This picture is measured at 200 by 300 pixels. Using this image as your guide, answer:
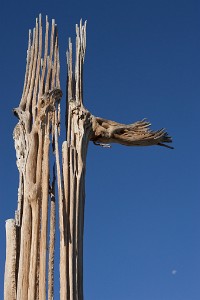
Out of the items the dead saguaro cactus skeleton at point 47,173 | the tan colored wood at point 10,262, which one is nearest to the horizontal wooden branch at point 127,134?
the dead saguaro cactus skeleton at point 47,173

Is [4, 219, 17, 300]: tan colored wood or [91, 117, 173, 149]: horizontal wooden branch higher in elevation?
[91, 117, 173, 149]: horizontal wooden branch

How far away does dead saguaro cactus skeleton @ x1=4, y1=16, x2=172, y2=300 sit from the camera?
5398mm

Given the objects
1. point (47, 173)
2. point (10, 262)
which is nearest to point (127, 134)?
point (47, 173)

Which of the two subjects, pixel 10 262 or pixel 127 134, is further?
pixel 127 134

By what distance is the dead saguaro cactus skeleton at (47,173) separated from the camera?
17.7 ft

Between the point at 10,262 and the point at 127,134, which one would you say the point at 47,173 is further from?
the point at 127,134

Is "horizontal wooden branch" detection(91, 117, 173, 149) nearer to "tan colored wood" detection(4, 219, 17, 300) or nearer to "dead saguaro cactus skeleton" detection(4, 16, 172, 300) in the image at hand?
"dead saguaro cactus skeleton" detection(4, 16, 172, 300)

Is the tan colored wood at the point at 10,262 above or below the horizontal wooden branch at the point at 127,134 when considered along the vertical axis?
below

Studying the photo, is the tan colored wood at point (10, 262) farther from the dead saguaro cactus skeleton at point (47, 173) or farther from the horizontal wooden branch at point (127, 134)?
the horizontal wooden branch at point (127, 134)

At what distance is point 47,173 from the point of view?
575cm

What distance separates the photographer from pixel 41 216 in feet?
18.5

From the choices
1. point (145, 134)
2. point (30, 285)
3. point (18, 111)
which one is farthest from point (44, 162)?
point (145, 134)

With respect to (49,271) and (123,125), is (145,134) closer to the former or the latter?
(123,125)

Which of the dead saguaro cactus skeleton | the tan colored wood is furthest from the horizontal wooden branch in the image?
the tan colored wood
